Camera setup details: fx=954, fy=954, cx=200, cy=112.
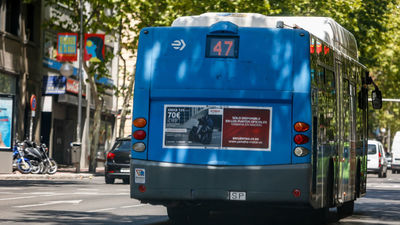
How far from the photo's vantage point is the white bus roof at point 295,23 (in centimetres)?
1388

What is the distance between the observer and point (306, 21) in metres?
16.6

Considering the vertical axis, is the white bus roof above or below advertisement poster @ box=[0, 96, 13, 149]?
above

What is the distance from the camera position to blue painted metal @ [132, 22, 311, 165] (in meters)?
12.2

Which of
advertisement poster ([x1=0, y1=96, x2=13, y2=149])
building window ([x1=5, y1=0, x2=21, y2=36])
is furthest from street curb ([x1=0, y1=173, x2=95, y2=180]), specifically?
building window ([x1=5, y1=0, x2=21, y2=36])

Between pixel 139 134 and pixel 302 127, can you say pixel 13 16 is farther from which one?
pixel 302 127

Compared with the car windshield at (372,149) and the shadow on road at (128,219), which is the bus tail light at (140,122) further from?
the car windshield at (372,149)

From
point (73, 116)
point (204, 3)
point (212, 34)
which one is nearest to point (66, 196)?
point (212, 34)

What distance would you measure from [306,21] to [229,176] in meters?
5.19

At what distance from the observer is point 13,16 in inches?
1545

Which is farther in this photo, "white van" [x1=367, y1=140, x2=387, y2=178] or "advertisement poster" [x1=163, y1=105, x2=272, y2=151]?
"white van" [x1=367, y1=140, x2=387, y2=178]

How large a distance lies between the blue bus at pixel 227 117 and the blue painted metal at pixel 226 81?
13mm

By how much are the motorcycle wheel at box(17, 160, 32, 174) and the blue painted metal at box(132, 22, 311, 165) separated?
2140 cm

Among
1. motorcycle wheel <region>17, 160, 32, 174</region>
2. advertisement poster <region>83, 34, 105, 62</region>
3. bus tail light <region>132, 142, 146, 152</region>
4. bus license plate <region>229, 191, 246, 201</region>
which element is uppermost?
advertisement poster <region>83, 34, 105, 62</region>

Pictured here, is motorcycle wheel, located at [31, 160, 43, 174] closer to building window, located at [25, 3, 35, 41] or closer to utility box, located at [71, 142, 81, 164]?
utility box, located at [71, 142, 81, 164]
